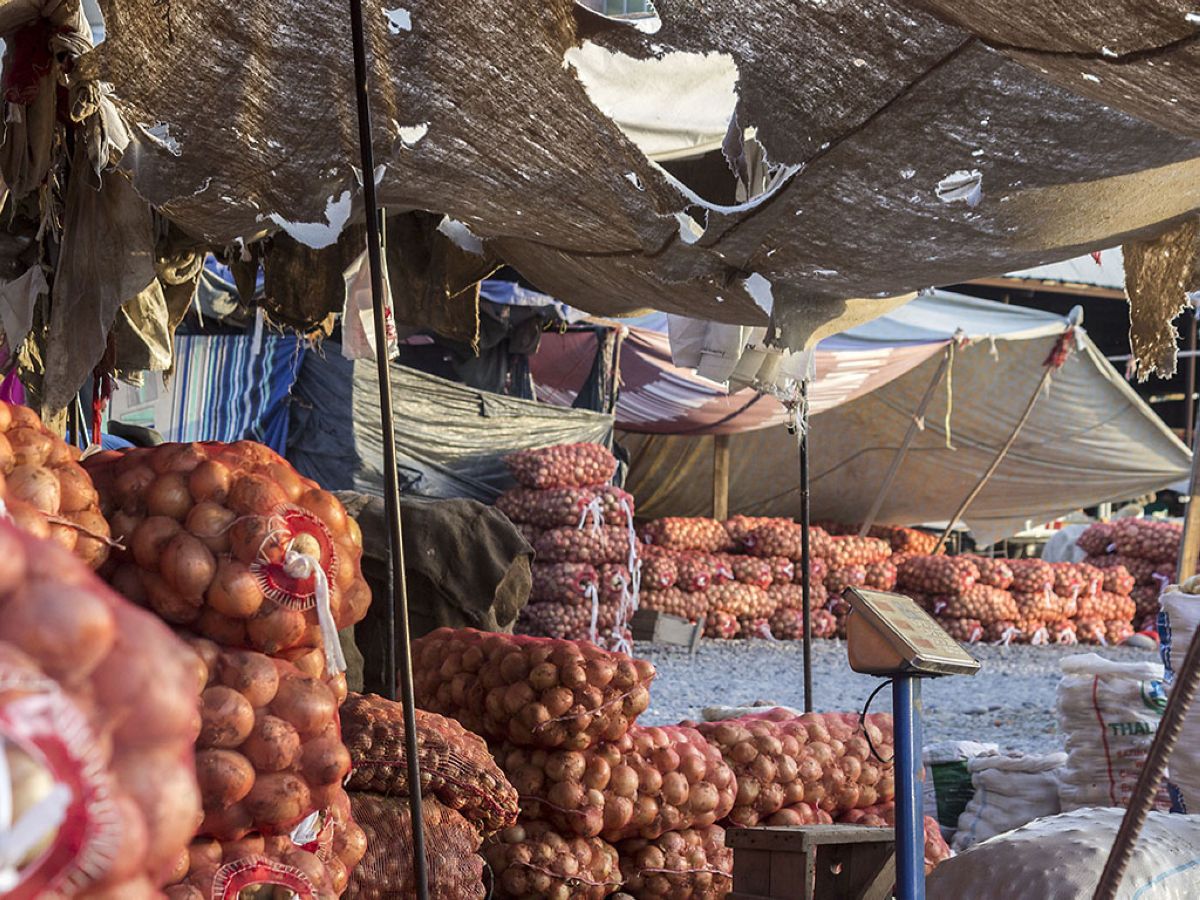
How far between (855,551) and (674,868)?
407 inches

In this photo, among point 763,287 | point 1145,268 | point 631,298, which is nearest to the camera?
point 1145,268

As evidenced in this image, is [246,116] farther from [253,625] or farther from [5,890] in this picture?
[5,890]

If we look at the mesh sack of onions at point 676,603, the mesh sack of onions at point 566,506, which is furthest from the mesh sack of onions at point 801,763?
the mesh sack of onions at point 676,603

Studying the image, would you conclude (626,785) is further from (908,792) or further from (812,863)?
(908,792)

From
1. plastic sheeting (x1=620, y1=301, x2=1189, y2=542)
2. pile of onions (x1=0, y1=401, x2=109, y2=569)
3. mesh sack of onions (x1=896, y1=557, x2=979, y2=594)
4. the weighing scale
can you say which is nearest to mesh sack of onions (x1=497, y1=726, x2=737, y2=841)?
the weighing scale

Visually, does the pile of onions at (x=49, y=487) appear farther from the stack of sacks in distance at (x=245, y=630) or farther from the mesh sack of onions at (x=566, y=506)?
the mesh sack of onions at (x=566, y=506)

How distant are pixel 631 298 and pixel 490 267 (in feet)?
1.80

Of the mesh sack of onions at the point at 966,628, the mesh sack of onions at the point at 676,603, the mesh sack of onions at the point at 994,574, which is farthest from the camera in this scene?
the mesh sack of onions at the point at 994,574

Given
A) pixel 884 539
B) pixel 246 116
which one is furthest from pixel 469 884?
pixel 884 539

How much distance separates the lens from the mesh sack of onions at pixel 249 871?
5.87 feet

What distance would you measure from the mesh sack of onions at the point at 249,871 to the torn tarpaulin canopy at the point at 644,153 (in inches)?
69.2

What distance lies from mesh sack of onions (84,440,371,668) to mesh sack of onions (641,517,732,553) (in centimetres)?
1073

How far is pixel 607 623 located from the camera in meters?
10.4

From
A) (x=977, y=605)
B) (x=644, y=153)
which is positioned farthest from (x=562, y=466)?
(x=644, y=153)
